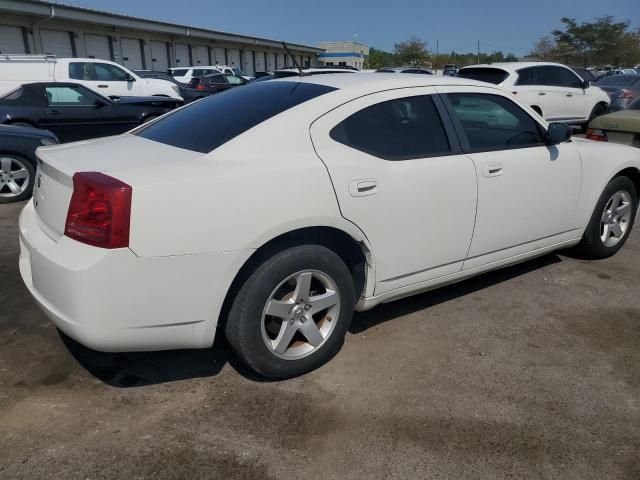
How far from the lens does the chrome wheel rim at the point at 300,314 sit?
2.88m

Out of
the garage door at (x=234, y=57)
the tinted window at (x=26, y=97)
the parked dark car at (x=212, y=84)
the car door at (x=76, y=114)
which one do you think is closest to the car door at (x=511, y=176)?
the car door at (x=76, y=114)

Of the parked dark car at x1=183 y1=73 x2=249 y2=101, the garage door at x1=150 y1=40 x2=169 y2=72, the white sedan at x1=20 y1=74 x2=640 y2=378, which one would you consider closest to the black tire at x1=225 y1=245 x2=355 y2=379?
the white sedan at x1=20 y1=74 x2=640 y2=378

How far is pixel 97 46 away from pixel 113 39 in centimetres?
144

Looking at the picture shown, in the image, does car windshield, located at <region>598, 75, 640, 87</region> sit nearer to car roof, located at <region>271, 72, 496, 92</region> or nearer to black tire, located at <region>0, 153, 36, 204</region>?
car roof, located at <region>271, 72, 496, 92</region>

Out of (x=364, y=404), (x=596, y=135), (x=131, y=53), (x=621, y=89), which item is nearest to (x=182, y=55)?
(x=131, y=53)

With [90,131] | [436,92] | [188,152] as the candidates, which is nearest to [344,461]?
[188,152]

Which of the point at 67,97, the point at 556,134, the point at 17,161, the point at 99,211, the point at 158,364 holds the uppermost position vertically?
the point at 556,134

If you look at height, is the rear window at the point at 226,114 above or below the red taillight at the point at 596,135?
above

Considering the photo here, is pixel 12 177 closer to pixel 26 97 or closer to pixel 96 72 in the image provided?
pixel 26 97

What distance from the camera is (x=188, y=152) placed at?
9.44 feet

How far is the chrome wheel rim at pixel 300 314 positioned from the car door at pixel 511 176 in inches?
44.4

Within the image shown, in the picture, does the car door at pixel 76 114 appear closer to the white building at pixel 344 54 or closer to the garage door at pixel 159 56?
Answer: the garage door at pixel 159 56

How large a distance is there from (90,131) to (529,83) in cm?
890

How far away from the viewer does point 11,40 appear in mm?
26656
